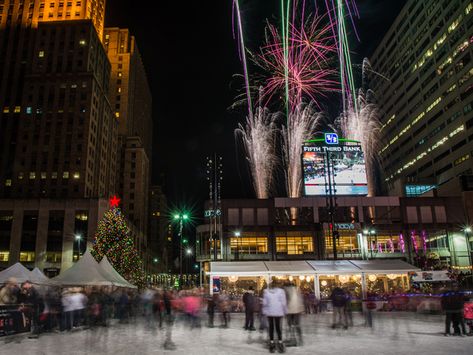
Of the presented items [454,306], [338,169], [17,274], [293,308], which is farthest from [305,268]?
[293,308]

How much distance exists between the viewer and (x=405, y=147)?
12294cm

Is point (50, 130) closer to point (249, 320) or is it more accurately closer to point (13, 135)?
point (13, 135)

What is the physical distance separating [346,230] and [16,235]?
55.6 metres

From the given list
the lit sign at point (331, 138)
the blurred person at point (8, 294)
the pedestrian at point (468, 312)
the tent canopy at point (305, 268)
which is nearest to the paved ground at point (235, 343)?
the pedestrian at point (468, 312)

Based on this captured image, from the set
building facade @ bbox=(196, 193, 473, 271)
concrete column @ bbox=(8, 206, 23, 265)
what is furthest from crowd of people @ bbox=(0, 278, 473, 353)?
concrete column @ bbox=(8, 206, 23, 265)

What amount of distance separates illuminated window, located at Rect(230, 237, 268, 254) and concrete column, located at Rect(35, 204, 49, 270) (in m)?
37.6

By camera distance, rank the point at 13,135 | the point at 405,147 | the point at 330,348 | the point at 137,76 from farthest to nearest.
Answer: the point at 137,76, the point at 405,147, the point at 13,135, the point at 330,348

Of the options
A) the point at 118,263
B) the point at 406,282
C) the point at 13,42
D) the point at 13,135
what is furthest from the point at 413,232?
the point at 13,42

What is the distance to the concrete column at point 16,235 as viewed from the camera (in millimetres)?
74062

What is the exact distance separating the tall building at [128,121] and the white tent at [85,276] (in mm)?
97840

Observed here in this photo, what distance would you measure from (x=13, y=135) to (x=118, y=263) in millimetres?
66877

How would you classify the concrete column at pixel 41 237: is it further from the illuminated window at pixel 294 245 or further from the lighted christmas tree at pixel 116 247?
the illuminated window at pixel 294 245

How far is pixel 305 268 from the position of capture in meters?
38.5

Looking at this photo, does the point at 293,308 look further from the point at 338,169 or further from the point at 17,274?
the point at 338,169
